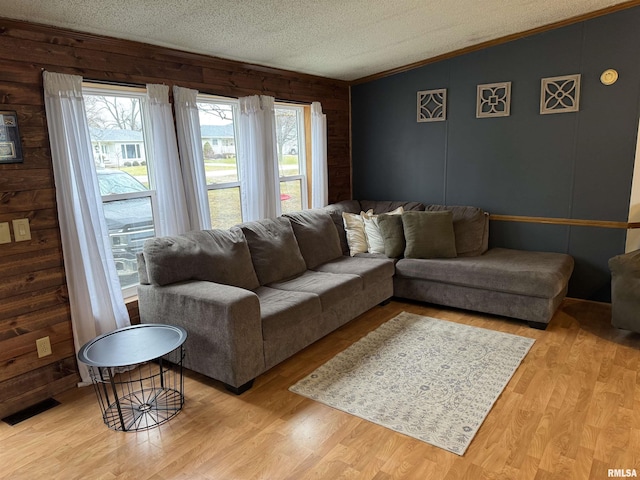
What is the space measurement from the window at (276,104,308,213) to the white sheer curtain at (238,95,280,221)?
0.42 meters

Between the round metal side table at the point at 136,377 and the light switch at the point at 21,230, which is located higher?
the light switch at the point at 21,230

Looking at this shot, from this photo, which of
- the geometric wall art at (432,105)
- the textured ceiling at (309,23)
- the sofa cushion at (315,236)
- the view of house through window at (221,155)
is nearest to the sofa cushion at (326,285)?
the sofa cushion at (315,236)

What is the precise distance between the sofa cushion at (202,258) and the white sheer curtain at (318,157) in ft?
4.82

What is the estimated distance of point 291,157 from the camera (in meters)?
4.68

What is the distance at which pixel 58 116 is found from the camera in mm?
2611

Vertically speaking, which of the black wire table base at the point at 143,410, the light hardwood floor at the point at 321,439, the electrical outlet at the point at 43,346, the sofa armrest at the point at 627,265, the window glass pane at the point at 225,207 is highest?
the window glass pane at the point at 225,207

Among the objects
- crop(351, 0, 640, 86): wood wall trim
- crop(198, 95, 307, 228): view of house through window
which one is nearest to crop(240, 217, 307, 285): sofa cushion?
crop(198, 95, 307, 228): view of house through window

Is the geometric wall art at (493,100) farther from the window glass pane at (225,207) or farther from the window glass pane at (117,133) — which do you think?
the window glass pane at (117,133)

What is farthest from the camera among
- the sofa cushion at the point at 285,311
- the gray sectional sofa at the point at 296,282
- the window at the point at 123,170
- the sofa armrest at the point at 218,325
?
the window at the point at 123,170

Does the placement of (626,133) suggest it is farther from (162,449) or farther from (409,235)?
(162,449)

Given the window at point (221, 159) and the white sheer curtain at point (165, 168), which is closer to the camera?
the white sheer curtain at point (165, 168)

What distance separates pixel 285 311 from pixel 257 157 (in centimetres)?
163

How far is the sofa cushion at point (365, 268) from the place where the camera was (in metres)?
3.69

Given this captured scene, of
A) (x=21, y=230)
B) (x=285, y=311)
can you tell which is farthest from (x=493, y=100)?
(x=21, y=230)
